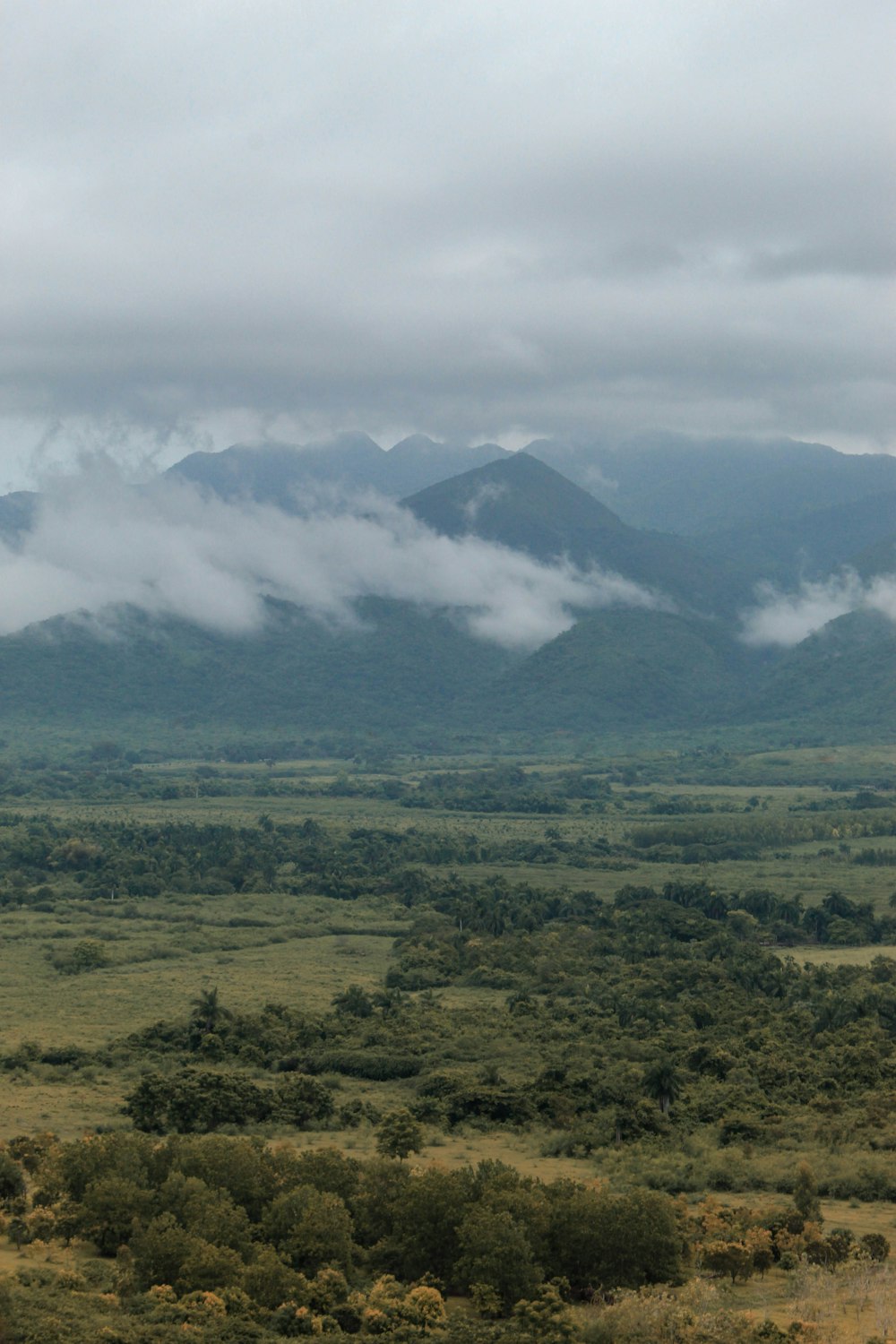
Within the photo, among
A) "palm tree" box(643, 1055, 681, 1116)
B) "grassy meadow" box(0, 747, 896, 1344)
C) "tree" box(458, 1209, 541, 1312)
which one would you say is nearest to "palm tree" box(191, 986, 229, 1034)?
"grassy meadow" box(0, 747, 896, 1344)

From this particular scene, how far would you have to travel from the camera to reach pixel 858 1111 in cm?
4984

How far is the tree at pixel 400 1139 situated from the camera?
45219 mm

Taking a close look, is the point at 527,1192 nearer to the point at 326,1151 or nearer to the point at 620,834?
the point at 326,1151

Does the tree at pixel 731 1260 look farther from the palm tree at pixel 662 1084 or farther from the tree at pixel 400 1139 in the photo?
the palm tree at pixel 662 1084

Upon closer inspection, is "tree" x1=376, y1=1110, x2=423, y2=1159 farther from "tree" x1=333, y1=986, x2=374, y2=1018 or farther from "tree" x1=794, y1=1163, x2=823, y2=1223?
"tree" x1=333, y1=986, x2=374, y2=1018

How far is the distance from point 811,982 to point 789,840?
169 ft

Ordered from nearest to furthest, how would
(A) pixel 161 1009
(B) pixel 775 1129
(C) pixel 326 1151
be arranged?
(C) pixel 326 1151
(B) pixel 775 1129
(A) pixel 161 1009

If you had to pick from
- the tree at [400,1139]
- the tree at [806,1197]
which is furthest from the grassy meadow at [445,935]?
the tree at [806,1197]

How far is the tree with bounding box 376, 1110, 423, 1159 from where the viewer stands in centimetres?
4522

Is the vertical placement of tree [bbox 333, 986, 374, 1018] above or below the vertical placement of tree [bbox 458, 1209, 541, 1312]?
below

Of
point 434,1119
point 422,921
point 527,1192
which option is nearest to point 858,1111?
point 434,1119

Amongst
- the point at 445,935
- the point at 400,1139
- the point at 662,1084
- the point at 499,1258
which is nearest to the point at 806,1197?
the point at 499,1258

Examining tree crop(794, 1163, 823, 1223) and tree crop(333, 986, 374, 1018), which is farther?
tree crop(333, 986, 374, 1018)

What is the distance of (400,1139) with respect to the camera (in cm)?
4550
